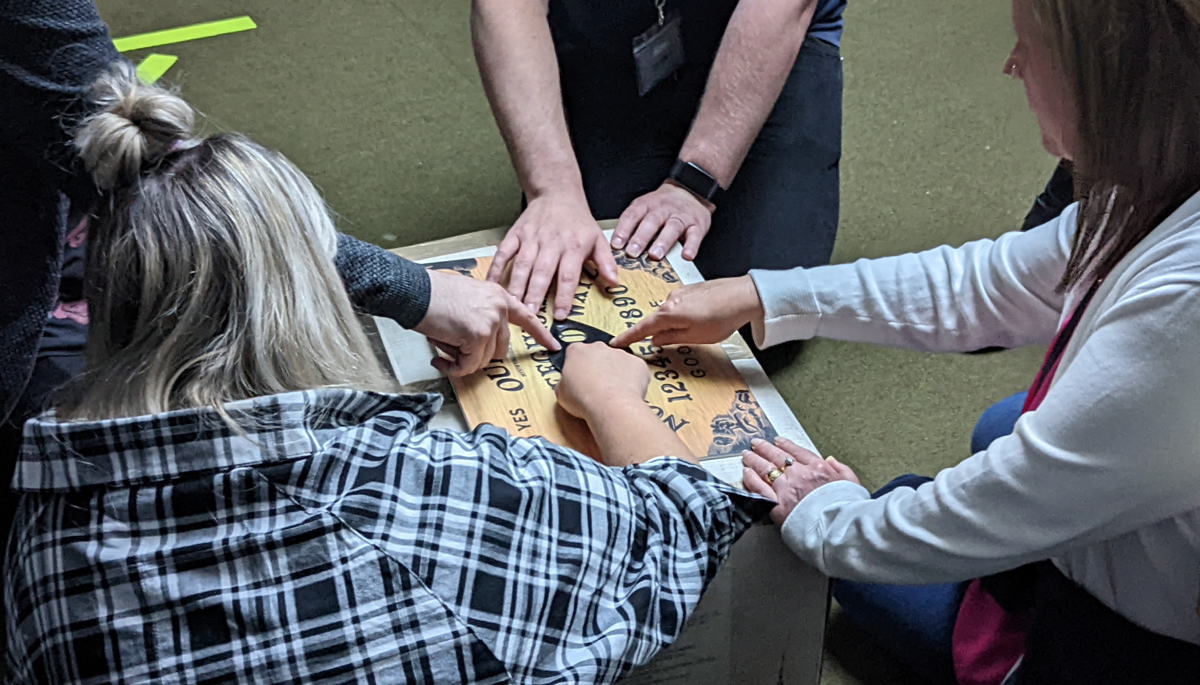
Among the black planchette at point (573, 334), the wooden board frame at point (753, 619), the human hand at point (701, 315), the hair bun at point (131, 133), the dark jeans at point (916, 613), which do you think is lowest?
the dark jeans at point (916, 613)

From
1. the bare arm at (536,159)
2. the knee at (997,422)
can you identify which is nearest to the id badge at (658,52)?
the bare arm at (536,159)

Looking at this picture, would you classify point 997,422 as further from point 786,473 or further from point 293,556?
point 293,556

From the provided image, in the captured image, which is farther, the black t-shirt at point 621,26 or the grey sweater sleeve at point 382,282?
the black t-shirt at point 621,26

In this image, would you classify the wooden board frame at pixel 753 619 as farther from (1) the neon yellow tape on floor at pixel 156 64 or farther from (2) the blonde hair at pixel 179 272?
(1) the neon yellow tape on floor at pixel 156 64

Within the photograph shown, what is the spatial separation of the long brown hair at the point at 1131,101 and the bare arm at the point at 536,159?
617 millimetres

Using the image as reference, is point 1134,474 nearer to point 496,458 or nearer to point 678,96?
point 496,458

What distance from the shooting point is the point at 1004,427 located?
1180 millimetres

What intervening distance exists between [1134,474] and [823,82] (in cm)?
101

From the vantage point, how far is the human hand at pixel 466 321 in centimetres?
104

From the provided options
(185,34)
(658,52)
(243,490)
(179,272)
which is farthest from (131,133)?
(185,34)

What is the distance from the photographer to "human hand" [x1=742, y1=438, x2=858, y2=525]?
920mm

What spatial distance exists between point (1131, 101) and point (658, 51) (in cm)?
91

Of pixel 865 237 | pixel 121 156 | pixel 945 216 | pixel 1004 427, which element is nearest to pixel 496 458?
pixel 121 156

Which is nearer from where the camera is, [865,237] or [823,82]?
[823,82]
